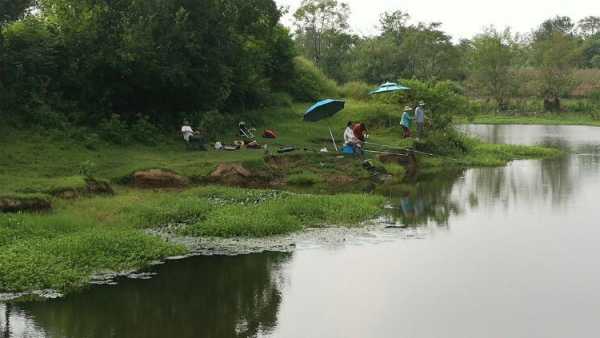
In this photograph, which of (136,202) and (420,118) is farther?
(420,118)

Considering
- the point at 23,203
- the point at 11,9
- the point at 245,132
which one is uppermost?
the point at 11,9

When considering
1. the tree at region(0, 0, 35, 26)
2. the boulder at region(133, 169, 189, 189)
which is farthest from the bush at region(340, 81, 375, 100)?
the boulder at region(133, 169, 189, 189)

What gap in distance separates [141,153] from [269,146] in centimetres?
458

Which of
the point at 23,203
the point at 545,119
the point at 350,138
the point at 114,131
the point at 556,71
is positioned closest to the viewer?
the point at 23,203

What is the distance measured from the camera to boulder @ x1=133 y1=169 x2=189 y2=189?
1762 centimetres

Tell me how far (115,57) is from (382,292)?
13764mm

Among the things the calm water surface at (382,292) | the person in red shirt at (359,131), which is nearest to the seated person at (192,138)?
the person in red shirt at (359,131)

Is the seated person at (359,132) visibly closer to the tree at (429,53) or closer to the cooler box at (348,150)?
the cooler box at (348,150)

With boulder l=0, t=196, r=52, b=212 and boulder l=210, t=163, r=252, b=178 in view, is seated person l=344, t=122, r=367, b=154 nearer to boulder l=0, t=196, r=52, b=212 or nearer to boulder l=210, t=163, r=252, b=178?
boulder l=210, t=163, r=252, b=178

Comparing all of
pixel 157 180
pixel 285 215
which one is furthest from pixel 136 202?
pixel 285 215

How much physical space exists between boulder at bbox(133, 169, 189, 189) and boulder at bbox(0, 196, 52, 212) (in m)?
3.52

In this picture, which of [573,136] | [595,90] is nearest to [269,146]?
[573,136]

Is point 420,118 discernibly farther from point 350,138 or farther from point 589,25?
point 589,25

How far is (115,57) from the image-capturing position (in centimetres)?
2159
